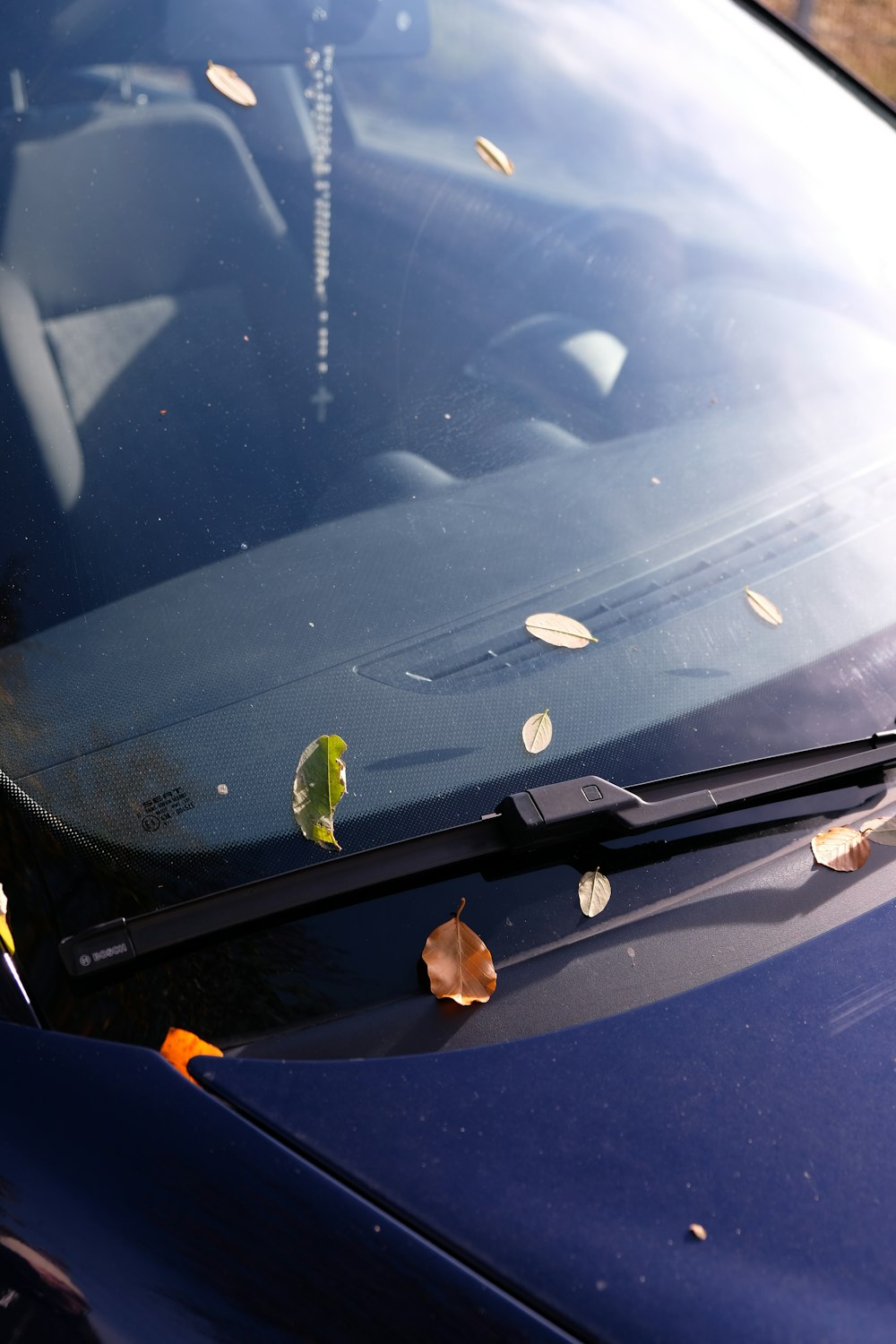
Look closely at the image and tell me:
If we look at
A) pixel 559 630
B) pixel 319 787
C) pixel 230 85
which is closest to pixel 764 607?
pixel 559 630

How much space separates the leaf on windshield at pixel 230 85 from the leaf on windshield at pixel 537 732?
109cm

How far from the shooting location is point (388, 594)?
1322 mm

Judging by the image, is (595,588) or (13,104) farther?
(13,104)

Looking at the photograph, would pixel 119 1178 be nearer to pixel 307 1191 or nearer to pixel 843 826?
pixel 307 1191

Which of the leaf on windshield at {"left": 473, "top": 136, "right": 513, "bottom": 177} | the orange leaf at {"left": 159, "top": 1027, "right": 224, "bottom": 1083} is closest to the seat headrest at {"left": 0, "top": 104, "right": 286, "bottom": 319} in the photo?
the leaf on windshield at {"left": 473, "top": 136, "right": 513, "bottom": 177}

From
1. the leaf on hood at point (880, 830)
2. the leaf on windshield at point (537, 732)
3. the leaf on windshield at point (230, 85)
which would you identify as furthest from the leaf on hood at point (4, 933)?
the leaf on windshield at point (230, 85)

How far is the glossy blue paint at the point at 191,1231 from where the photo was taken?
88 cm

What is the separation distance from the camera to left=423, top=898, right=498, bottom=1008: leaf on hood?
3.52ft

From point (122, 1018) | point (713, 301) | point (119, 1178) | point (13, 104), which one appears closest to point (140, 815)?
point (122, 1018)

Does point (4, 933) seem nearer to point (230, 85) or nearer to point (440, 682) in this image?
point (440, 682)

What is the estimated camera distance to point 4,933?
107 centimetres

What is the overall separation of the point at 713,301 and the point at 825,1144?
1244mm

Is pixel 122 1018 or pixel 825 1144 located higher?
pixel 825 1144

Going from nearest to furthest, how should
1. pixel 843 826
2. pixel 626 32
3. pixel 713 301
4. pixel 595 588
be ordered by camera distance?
pixel 843 826 → pixel 595 588 → pixel 713 301 → pixel 626 32
